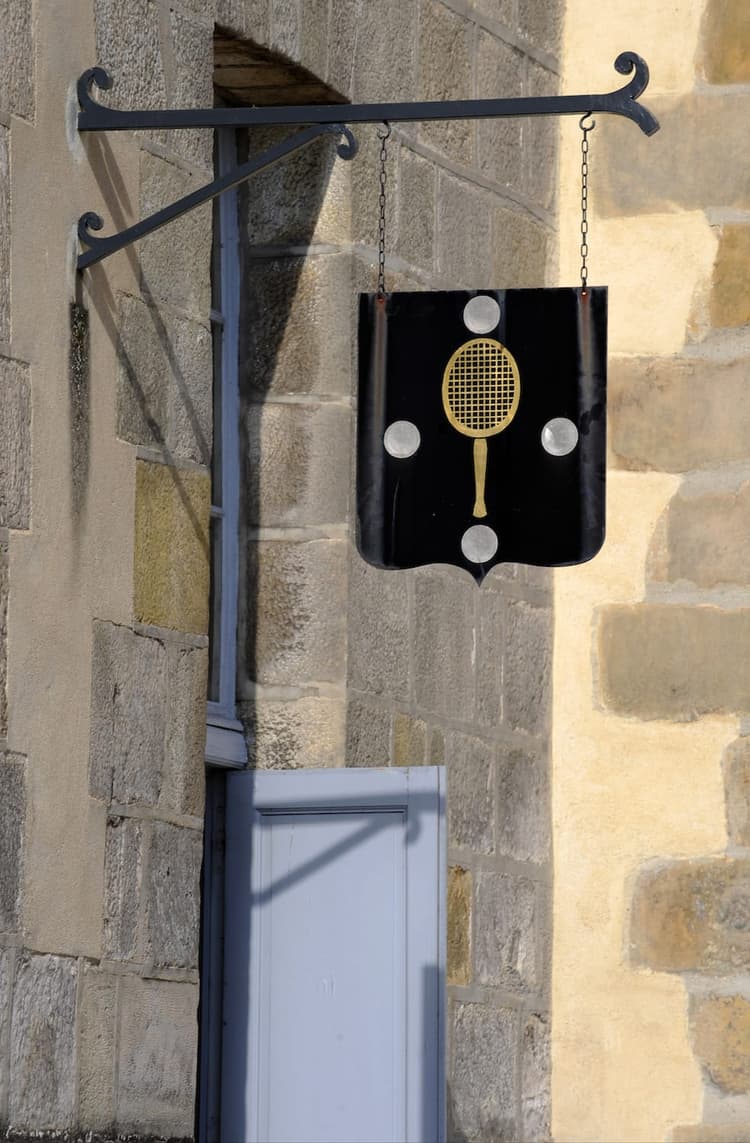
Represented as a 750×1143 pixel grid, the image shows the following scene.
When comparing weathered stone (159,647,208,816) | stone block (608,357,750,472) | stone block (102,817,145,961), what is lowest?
stone block (102,817,145,961)

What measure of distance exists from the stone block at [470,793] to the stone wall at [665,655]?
35cm

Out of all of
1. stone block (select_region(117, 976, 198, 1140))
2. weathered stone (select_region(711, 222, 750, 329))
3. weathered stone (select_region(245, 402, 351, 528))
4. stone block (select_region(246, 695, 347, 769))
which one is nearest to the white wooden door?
stone block (select_region(246, 695, 347, 769))

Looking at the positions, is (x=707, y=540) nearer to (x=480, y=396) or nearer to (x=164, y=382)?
(x=480, y=396)

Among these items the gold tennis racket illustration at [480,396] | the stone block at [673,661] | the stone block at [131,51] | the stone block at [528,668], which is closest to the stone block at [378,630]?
the stone block at [528,668]

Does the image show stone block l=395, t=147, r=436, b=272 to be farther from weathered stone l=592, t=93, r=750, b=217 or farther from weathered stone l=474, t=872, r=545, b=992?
weathered stone l=474, t=872, r=545, b=992

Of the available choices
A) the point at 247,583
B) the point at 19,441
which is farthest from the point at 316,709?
the point at 19,441

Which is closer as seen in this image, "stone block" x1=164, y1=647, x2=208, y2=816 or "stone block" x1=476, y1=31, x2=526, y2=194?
"stone block" x1=164, y1=647, x2=208, y2=816

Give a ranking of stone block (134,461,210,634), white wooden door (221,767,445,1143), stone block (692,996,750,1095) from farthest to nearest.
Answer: stone block (692,996,750,1095)
white wooden door (221,767,445,1143)
stone block (134,461,210,634)

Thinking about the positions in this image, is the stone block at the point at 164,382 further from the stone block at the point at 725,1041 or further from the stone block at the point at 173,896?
the stone block at the point at 725,1041

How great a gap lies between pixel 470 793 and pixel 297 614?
0.73m

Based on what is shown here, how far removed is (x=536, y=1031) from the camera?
6.36 m

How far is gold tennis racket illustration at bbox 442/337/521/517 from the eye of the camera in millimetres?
4680

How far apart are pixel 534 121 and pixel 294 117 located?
Result: 2345 millimetres

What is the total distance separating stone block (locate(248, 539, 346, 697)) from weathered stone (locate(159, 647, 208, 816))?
2.30ft
